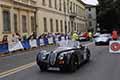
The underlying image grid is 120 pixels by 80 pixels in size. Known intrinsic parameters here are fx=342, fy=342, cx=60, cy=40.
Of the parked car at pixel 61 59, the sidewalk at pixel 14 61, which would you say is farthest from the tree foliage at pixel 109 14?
the parked car at pixel 61 59

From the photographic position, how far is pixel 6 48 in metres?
25.8

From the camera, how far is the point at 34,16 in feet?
147

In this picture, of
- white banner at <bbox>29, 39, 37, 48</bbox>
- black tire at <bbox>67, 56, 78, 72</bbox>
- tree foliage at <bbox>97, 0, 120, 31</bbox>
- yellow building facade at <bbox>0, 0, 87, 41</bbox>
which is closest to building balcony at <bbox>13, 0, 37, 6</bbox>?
yellow building facade at <bbox>0, 0, 87, 41</bbox>

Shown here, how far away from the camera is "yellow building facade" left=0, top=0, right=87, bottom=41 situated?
34.9 metres

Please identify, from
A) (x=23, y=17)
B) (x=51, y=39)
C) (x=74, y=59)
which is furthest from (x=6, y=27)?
(x=74, y=59)

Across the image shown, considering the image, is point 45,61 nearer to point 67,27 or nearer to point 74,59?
point 74,59

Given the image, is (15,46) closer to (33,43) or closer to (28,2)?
(33,43)

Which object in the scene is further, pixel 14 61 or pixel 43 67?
pixel 14 61

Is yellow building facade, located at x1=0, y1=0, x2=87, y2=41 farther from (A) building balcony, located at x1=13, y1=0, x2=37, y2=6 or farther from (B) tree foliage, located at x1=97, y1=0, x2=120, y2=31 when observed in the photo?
(B) tree foliage, located at x1=97, y1=0, x2=120, y2=31

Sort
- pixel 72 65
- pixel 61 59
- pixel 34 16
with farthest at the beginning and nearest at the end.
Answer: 1. pixel 34 16
2. pixel 72 65
3. pixel 61 59

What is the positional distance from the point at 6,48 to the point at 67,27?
4162 cm

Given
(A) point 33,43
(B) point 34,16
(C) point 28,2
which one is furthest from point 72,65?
(B) point 34,16

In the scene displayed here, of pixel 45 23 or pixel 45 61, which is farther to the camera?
pixel 45 23

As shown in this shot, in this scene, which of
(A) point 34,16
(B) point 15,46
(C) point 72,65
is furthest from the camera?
(A) point 34,16
